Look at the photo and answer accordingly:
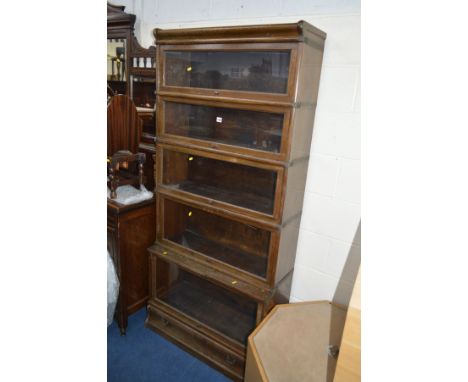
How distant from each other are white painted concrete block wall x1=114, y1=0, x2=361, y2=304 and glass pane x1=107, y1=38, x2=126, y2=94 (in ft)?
1.52

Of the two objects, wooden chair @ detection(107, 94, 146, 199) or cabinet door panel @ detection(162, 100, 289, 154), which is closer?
cabinet door panel @ detection(162, 100, 289, 154)

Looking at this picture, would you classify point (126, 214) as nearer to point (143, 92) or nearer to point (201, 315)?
point (201, 315)

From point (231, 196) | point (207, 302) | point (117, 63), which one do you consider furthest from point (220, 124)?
point (207, 302)

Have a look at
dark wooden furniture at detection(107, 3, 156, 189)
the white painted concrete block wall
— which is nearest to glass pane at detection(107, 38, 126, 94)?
dark wooden furniture at detection(107, 3, 156, 189)

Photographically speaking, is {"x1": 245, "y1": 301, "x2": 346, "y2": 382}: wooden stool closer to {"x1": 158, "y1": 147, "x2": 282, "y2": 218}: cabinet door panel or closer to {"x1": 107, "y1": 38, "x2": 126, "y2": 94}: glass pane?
{"x1": 158, "y1": 147, "x2": 282, "y2": 218}: cabinet door panel

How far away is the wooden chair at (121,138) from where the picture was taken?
1.80 m

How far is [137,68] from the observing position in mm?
2158

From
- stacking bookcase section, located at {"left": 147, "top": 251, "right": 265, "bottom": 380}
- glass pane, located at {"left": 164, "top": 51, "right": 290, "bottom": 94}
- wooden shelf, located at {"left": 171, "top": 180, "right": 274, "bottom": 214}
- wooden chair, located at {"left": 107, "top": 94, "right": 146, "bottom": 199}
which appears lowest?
stacking bookcase section, located at {"left": 147, "top": 251, "right": 265, "bottom": 380}

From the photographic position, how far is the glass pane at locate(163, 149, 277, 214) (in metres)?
1.70

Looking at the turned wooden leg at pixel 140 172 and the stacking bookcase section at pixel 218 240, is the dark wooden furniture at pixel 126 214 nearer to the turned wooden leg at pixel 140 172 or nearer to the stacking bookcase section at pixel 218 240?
the turned wooden leg at pixel 140 172

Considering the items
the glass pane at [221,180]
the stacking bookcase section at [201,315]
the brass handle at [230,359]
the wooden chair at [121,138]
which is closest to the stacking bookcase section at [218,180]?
the glass pane at [221,180]

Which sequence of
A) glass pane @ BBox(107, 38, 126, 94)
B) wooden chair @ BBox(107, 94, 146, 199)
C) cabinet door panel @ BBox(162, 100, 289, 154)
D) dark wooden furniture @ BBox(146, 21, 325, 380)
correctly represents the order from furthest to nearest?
glass pane @ BBox(107, 38, 126, 94) < wooden chair @ BBox(107, 94, 146, 199) < cabinet door panel @ BBox(162, 100, 289, 154) < dark wooden furniture @ BBox(146, 21, 325, 380)
